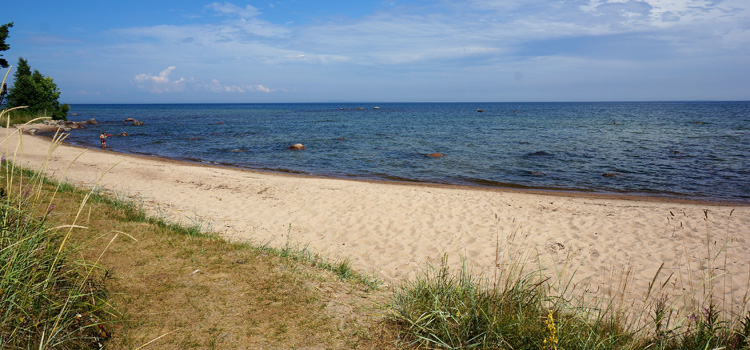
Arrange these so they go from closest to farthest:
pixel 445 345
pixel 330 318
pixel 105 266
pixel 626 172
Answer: pixel 445 345, pixel 330 318, pixel 105 266, pixel 626 172

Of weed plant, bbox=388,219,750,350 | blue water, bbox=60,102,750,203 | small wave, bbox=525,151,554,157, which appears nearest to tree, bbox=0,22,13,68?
blue water, bbox=60,102,750,203

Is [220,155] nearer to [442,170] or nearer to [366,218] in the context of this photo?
[442,170]

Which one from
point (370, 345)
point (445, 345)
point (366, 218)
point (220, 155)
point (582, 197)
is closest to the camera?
point (445, 345)

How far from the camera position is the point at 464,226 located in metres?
10.1

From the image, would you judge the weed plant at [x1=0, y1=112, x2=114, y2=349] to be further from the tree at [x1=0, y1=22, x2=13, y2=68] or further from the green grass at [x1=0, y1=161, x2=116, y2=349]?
the tree at [x1=0, y1=22, x2=13, y2=68]

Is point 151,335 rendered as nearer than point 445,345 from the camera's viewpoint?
No

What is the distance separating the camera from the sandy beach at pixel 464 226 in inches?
294

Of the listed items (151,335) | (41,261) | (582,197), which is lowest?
(582,197)

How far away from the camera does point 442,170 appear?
2112cm

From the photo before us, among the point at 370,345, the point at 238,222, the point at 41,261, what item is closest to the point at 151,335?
the point at 41,261

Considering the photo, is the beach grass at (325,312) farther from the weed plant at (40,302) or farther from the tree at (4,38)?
the tree at (4,38)

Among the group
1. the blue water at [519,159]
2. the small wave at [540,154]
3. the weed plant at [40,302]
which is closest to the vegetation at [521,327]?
the weed plant at [40,302]

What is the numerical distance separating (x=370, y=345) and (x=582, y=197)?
14232 mm

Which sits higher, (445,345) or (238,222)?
(445,345)
